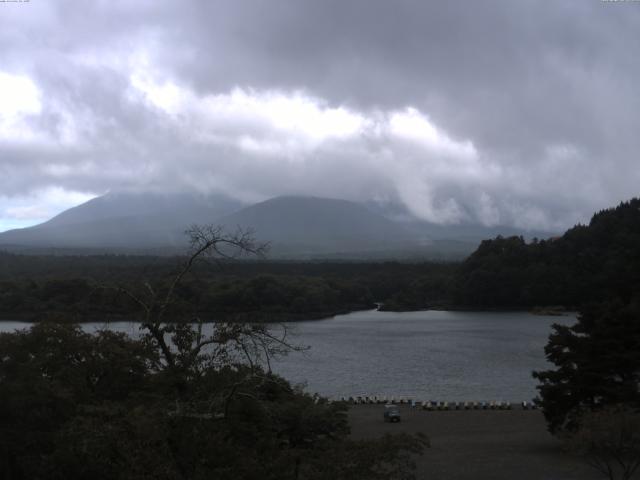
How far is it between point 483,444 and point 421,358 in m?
13.3

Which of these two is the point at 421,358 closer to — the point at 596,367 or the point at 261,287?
the point at 596,367

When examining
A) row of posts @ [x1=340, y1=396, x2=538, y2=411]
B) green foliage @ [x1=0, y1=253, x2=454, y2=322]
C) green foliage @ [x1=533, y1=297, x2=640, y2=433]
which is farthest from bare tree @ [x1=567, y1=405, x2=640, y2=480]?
green foliage @ [x1=0, y1=253, x2=454, y2=322]

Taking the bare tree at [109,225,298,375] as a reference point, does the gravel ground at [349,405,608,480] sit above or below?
below

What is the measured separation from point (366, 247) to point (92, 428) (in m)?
140

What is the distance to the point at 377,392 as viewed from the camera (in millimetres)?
19281

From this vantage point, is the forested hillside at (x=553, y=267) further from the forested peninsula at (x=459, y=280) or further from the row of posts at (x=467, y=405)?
the row of posts at (x=467, y=405)

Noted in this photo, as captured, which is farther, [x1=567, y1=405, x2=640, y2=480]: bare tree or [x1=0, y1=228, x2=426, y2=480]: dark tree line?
[x1=567, y1=405, x2=640, y2=480]: bare tree

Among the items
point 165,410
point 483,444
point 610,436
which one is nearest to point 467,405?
point 483,444

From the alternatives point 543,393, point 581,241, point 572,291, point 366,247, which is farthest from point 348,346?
point 366,247

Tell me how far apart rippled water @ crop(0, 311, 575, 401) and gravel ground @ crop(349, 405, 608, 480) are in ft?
8.29

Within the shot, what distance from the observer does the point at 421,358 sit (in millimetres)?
25156

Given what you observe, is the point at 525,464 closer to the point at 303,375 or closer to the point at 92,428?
the point at 92,428

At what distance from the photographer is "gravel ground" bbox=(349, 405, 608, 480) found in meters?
9.78

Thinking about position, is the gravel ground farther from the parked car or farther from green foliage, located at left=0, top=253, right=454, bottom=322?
green foliage, located at left=0, top=253, right=454, bottom=322
